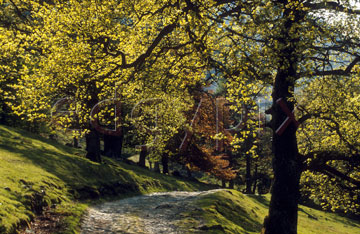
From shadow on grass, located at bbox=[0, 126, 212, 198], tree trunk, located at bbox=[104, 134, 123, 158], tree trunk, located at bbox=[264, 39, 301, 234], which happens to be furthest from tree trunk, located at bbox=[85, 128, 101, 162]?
tree trunk, located at bbox=[264, 39, 301, 234]

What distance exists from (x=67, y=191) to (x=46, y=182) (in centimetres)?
178

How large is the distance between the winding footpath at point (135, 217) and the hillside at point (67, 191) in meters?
0.64

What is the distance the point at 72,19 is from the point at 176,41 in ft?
20.9

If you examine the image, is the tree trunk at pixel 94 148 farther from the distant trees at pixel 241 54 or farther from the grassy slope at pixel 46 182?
the distant trees at pixel 241 54

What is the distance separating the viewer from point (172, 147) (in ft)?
162

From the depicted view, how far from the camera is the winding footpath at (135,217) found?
56.4ft

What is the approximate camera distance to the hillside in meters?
15.8

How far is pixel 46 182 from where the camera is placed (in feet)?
67.9

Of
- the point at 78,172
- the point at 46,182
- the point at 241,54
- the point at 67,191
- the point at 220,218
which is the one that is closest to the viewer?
the point at 241,54

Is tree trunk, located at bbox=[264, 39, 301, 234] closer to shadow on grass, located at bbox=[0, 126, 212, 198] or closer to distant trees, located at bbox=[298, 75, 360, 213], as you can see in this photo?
distant trees, located at bbox=[298, 75, 360, 213]

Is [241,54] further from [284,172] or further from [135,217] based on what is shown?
[135,217]

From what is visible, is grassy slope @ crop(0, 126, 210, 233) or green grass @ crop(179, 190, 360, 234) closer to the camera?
grassy slope @ crop(0, 126, 210, 233)

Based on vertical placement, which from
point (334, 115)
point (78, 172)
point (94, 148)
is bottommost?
point (78, 172)

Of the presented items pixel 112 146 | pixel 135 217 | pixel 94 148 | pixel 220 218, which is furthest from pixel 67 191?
pixel 112 146
